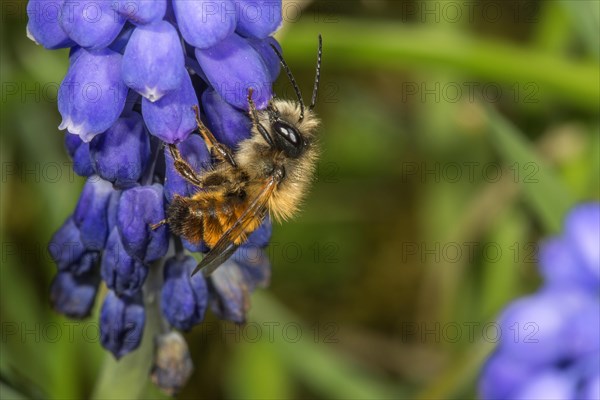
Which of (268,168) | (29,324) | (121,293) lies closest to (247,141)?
(268,168)

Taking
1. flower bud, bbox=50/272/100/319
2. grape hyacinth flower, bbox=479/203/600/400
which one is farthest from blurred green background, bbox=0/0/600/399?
flower bud, bbox=50/272/100/319

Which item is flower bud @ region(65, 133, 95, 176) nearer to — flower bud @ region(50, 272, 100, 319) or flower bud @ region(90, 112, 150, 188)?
flower bud @ region(90, 112, 150, 188)

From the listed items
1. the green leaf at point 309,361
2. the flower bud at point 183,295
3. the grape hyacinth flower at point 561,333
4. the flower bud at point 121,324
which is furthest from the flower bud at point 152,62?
the green leaf at point 309,361

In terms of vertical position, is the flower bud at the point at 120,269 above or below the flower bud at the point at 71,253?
above

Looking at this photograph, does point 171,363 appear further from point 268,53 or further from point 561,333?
point 561,333

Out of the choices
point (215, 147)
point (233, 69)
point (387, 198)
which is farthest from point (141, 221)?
point (387, 198)

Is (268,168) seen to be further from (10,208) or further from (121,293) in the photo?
(10,208)

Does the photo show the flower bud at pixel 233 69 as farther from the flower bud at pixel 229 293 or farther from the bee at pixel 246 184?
the flower bud at pixel 229 293
